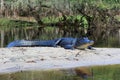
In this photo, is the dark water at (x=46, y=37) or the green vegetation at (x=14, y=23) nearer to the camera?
the dark water at (x=46, y=37)

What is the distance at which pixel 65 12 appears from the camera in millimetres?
54750

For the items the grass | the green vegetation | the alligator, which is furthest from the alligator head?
the green vegetation

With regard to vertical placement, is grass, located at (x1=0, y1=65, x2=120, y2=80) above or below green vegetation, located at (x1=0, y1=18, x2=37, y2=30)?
above

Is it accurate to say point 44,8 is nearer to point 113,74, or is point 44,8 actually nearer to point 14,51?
point 14,51

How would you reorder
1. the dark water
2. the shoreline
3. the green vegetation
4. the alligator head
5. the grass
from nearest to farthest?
the grass, the shoreline, the alligator head, the dark water, the green vegetation

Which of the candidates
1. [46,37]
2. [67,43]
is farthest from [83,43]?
[46,37]

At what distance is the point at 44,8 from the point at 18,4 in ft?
13.5

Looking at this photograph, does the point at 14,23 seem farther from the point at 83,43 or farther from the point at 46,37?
the point at 83,43

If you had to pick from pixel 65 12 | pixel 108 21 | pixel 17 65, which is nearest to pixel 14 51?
pixel 17 65

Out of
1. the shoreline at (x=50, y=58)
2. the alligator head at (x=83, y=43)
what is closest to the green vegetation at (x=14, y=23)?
the alligator head at (x=83, y=43)

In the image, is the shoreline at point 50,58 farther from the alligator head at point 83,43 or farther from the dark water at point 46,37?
the dark water at point 46,37

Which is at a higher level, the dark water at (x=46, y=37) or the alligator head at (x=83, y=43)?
the alligator head at (x=83, y=43)

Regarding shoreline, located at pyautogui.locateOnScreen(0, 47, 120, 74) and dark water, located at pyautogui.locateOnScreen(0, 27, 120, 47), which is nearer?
shoreline, located at pyautogui.locateOnScreen(0, 47, 120, 74)

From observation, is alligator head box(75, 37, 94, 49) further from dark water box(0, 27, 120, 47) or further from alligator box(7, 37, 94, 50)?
dark water box(0, 27, 120, 47)
